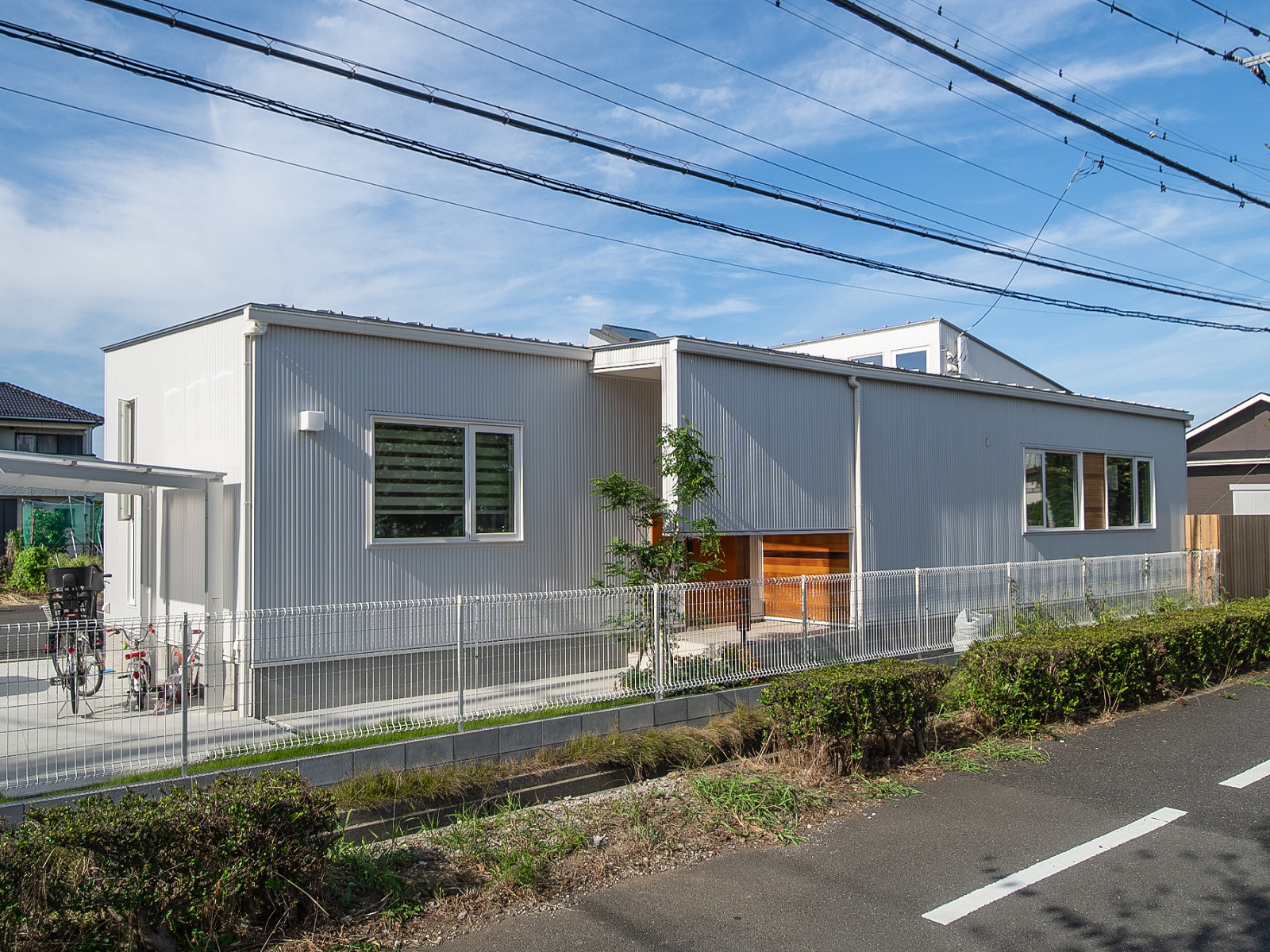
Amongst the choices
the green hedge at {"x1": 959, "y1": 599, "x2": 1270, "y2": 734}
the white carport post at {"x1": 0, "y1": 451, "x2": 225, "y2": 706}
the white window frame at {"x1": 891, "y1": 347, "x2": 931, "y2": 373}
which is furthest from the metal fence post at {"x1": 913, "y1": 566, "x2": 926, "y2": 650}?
the white window frame at {"x1": 891, "y1": 347, "x2": 931, "y2": 373}

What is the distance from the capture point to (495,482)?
977 centimetres

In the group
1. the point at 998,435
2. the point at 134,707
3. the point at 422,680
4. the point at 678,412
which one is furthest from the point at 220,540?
the point at 998,435

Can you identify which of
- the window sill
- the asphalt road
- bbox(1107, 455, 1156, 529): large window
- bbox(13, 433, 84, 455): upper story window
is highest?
bbox(13, 433, 84, 455): upper story window

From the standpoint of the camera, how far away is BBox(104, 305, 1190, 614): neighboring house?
8438 mm

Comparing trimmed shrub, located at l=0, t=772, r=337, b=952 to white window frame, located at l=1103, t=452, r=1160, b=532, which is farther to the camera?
white window frame, located at l=1103, t=452, r=1160, b=532

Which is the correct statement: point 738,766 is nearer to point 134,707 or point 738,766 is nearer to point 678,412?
point 678,412

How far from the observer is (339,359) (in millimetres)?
8703

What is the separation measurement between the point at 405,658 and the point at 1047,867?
519cm

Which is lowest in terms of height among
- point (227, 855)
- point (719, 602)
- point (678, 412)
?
point (227, 855)

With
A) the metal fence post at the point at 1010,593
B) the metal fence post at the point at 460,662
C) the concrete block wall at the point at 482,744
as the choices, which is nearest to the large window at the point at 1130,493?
the metal fence post at the point at 1010,593

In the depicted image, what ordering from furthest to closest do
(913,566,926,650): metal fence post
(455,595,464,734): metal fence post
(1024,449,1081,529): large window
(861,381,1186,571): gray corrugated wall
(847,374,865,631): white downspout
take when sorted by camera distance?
(1024,449,1081,529): large window, (861,381,1186,571): gray corrugated wall, (847,374,865,631): white downspout, (913,566,926,650): metal fence post, (455,595,464,734): metal fence post

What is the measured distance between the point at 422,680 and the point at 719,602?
287 centimetres

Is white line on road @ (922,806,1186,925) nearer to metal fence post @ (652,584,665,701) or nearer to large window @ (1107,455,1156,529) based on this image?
metal fence post @ (652,584,665,701)

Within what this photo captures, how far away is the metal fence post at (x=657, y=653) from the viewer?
8.59 metres
